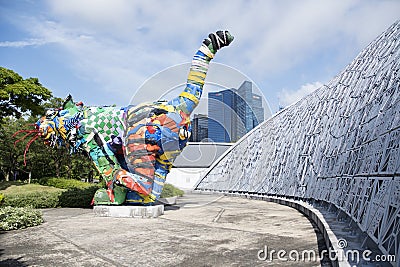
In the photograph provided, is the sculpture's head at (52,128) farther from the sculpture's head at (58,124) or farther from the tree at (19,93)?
the tree at (19,93)

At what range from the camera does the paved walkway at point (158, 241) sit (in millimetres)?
5793

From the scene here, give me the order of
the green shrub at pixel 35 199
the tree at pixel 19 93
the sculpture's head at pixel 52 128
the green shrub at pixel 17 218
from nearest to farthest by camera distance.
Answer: the green shrub at pixel 17 218 < the sculpture's head at pixel 52 128 < the green shrub at pixel 35 199 < the tree at pixel 19 93

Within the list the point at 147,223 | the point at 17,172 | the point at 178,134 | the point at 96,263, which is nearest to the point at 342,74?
the point at 178,134

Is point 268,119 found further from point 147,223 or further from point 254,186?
point 147,223

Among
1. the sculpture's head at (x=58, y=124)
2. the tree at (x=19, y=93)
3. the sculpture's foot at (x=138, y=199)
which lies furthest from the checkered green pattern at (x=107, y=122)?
the tree at (x=19, y=93)

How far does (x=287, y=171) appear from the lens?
16.1m

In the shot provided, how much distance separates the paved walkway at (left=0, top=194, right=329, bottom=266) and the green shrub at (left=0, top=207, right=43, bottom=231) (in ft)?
1.00

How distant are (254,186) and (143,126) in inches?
390

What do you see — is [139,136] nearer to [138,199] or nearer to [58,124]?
[138,199]

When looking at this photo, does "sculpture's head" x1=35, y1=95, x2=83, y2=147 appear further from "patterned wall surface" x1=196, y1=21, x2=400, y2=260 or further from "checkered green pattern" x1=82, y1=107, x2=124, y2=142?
"patterned wall surface" x1=196, y1=21, x2=400, y2=260

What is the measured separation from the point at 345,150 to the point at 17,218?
8906 millimetres

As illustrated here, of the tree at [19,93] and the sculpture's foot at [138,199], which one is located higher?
the tree at [19,93]

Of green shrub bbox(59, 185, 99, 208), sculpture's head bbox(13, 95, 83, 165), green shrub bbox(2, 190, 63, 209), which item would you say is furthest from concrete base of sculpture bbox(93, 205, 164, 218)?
green shrub bbox(2, 190, 63, 209)

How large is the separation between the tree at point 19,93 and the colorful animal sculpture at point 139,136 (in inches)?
326
